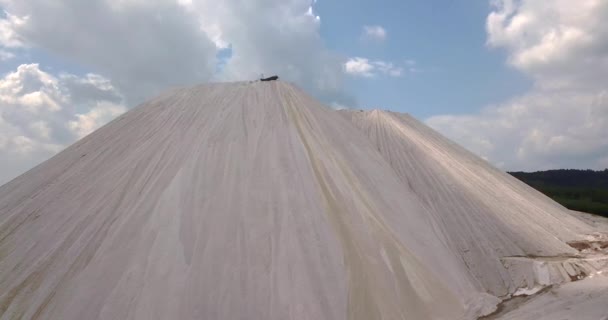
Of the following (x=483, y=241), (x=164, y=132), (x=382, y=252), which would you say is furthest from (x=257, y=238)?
(x=483, y=241)

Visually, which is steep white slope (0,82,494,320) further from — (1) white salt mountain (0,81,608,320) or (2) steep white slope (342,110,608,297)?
(2) steep white slope (342,110,608,297)

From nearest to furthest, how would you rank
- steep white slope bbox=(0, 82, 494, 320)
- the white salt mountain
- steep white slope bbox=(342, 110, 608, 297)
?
steep white slope bbox=(0, 82, 494, 320) < the white salt mountain < steep white slope bbox=(342, 110, 608, 297)

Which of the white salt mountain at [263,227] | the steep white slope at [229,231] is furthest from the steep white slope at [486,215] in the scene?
the steep white slope at [229,231]

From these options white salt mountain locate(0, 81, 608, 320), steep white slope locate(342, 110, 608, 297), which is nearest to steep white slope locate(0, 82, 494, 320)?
white salt mountain locate(0, 81, 608, 320)

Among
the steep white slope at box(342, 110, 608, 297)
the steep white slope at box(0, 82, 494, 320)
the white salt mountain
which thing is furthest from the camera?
the steep white slope at box(342, 110, 608, 297)

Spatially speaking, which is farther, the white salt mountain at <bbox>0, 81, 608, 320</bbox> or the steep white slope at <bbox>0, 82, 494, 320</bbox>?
the white salt mountain at <bbox>0, 81, 608, 320</bbox>

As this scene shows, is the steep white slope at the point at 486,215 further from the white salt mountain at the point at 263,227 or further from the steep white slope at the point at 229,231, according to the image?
the steep white slope at the point at 229,231

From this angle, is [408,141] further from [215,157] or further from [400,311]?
[400,311]
